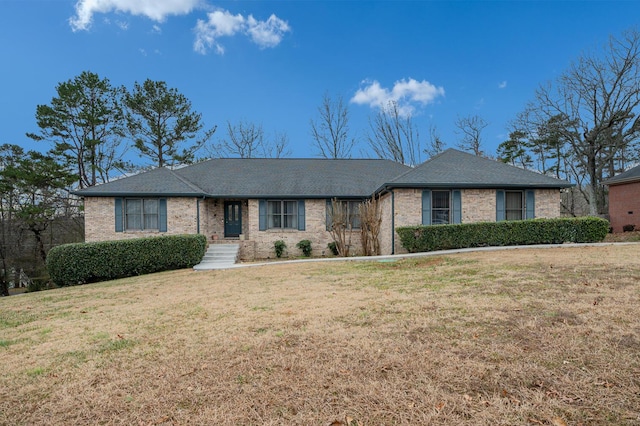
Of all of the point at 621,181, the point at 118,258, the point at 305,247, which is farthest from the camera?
the point at 621,181

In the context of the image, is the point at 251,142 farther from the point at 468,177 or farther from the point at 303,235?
the point at 468,177

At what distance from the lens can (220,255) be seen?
13.9m

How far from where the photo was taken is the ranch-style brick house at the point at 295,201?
13.7 meters

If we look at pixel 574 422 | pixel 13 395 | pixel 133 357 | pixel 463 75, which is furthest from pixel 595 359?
pixel 463 75

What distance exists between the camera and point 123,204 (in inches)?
567

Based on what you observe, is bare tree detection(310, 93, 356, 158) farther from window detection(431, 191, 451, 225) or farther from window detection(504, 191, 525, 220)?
window detection(504, 191, 525, 220)

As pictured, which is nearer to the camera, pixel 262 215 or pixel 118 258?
pixel 118 258

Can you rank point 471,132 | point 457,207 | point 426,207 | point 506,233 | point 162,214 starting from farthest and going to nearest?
point 471,132 < point 162,214 < point 457,207 < point 426,207 < point 506,233

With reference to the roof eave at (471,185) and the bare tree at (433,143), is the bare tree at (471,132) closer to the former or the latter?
the bare tree at (433,143)

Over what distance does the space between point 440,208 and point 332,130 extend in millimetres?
17902

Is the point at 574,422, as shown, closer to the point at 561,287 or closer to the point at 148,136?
the point at 561,287

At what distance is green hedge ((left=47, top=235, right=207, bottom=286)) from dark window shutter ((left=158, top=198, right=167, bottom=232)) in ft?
8.24

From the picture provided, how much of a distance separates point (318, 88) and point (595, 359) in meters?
28.8

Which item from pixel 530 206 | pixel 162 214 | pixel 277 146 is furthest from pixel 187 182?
pixel 530 206
